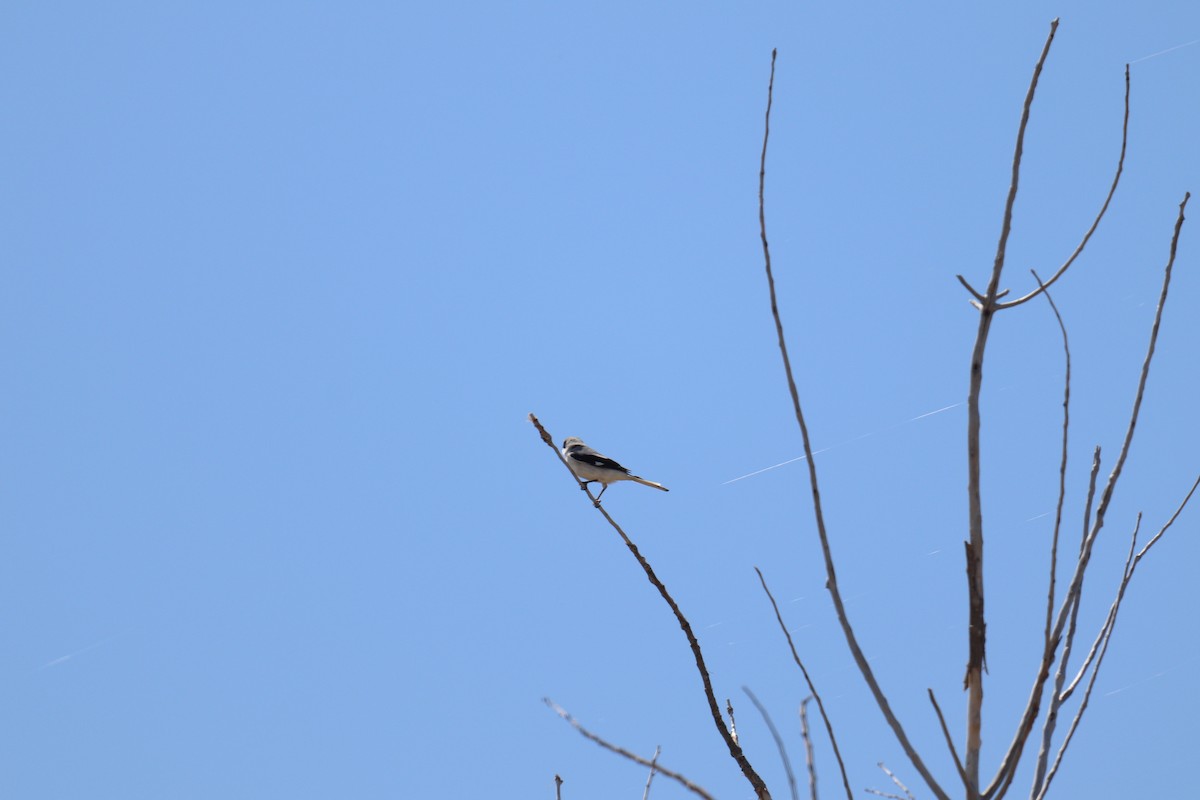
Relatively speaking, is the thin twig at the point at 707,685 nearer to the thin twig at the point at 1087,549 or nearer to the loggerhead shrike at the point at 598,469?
the thin twig at the point at 1087,549

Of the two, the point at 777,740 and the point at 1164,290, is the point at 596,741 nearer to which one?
the point at 777,740

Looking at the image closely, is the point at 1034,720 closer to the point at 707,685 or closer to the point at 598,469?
the point at 707,685

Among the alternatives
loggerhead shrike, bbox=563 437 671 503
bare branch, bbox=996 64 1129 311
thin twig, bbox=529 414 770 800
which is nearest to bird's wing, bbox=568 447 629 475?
loggerhead shrike, bbox=563 437 671 503

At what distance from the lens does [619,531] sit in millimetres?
3680

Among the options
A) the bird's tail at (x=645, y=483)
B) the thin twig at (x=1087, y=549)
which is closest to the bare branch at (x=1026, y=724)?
the thin twig at (x=1087, y=549)

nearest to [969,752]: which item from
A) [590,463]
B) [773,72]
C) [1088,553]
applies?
[1088,553]

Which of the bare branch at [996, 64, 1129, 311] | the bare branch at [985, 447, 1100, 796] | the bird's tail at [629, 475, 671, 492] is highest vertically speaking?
the bird's tail at [629, 475, 671, 492]

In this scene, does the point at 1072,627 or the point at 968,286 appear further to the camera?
the point at 1072,627

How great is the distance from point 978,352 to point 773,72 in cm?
73

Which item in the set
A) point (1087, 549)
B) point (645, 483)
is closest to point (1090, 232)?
point (1087, 549)

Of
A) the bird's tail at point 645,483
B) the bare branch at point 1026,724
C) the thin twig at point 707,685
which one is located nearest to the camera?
the bare branch at point 1026,724

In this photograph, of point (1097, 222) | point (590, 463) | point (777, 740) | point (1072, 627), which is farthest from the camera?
point (590, 463)

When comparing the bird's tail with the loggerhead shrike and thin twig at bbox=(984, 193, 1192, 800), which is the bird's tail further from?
thin twig at bbox=(984, 193, 1192, 800)

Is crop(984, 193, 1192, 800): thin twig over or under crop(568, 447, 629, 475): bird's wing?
under
